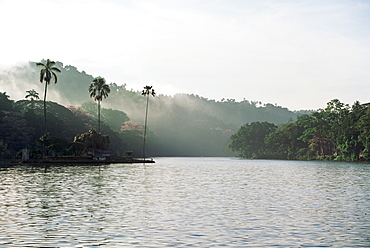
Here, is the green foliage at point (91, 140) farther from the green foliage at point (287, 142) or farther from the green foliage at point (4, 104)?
the green foliage at point (287, 142)

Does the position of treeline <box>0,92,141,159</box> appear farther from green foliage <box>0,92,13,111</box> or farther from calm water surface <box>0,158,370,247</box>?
calm water surface <box>0,158,370,247</box>

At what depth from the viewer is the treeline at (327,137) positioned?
129375 mm

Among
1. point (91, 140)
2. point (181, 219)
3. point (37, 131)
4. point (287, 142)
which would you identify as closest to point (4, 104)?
point (37, 131)

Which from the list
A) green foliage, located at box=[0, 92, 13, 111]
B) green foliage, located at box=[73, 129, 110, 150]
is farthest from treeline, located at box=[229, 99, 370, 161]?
green foliage, located at box=[0, 92, 13, 111]

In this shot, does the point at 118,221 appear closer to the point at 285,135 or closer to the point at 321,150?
the point at 321,150

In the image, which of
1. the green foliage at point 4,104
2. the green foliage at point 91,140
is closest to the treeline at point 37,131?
the green foliage at point 4,104

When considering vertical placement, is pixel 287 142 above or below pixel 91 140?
above

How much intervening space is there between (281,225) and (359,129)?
374ft

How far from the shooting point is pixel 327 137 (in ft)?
507

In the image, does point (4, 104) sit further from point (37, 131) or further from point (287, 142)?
point (287, 142)

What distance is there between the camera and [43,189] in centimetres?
3709

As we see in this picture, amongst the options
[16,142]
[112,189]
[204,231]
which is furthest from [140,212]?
[16,142]

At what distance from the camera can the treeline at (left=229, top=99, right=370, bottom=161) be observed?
129375 mm

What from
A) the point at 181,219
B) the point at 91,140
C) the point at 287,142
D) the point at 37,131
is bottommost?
the point at 181,219
